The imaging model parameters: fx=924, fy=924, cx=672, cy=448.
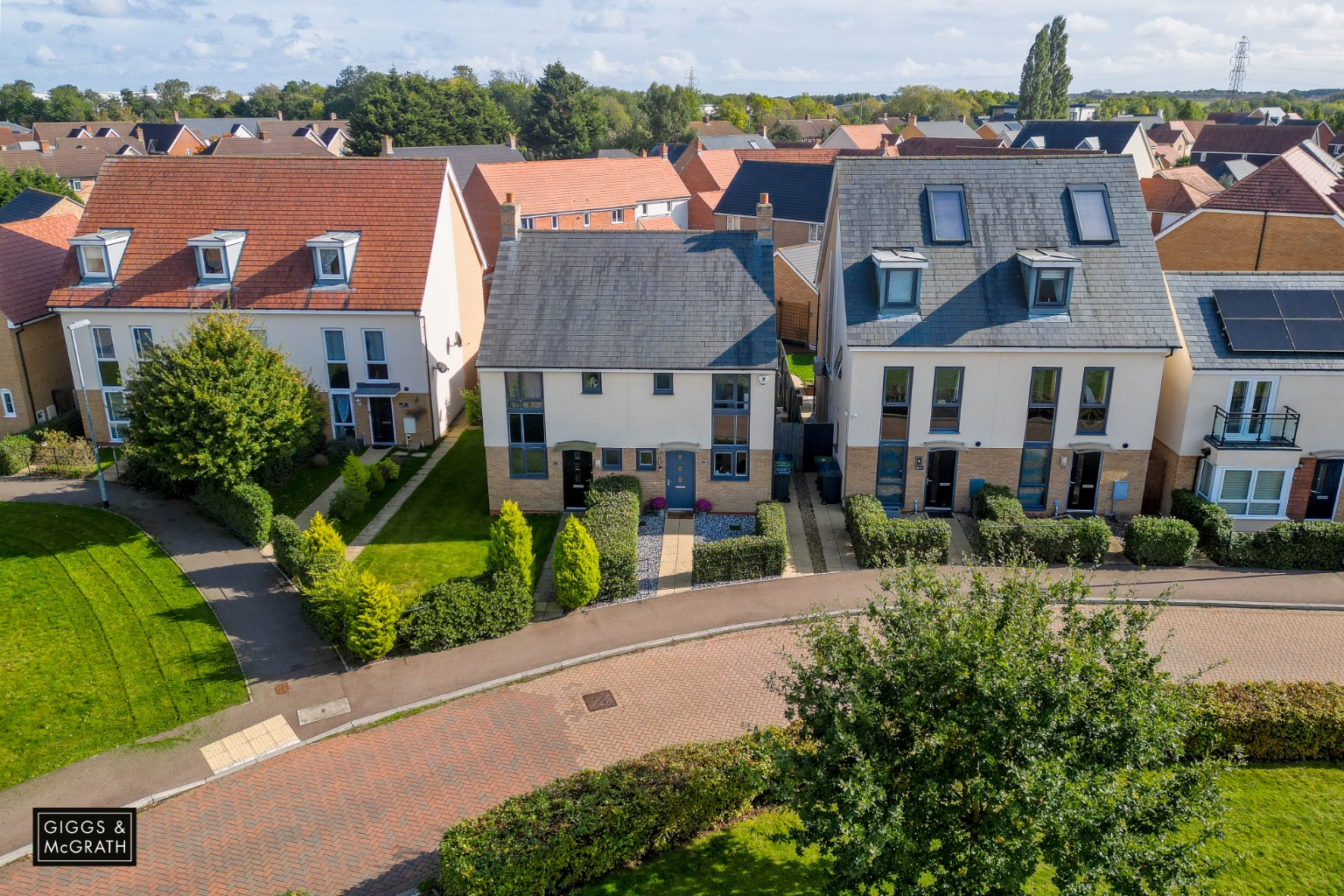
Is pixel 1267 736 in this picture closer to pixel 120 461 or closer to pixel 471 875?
pixel 471 875

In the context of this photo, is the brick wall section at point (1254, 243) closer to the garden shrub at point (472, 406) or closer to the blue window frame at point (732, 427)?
the blue window frame at point (732, 427)

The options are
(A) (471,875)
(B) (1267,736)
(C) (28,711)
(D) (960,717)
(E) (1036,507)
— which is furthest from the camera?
(E) (1036,507)

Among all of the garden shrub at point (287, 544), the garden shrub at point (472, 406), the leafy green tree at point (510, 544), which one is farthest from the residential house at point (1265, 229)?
the garden shrub at point (287, 544)

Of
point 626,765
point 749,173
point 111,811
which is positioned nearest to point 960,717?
point 626,765

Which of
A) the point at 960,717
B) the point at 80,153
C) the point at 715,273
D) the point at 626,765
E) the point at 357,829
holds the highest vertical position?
the point at 80,153

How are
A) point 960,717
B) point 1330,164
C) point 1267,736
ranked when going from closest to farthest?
point 960,717 < point 1267,736 < point 1330,164

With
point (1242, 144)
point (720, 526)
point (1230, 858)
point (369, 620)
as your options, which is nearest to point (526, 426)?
point (720, 526)

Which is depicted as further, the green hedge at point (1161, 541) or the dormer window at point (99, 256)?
the dormer window at point (99, 256)

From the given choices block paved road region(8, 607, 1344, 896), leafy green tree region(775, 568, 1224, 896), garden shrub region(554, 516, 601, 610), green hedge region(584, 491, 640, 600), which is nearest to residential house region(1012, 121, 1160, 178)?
block paved road region(8, 607, 1344, 896)
